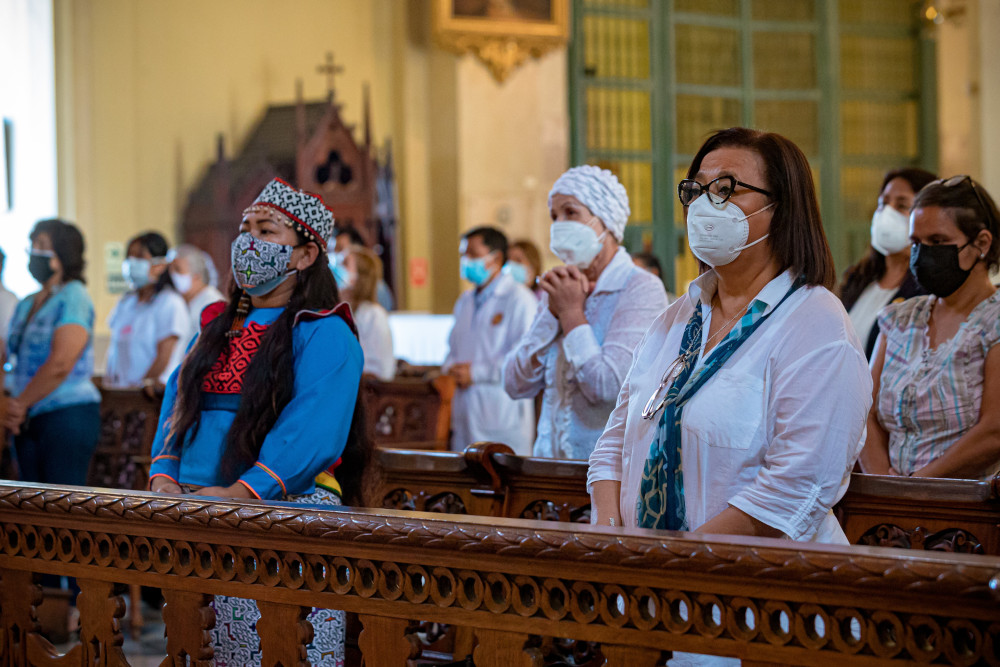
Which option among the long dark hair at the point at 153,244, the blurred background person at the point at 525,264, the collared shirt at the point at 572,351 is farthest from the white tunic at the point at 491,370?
the collared shirt at the point at 572,351

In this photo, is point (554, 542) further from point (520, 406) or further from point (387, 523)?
point (520, 406)

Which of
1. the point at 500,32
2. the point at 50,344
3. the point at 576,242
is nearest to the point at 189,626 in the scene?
the point at 576,242

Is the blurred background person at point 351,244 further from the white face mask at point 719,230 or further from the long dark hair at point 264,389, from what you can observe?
the white face mask at point 719,230

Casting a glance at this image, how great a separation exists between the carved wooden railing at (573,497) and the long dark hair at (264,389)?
8.1 inches

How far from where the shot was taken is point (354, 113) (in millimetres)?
11375

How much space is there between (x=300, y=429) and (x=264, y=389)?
0.14 meters

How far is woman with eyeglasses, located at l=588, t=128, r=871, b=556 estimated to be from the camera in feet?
6.29

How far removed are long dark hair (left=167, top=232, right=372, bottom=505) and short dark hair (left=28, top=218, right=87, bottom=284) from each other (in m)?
2.21

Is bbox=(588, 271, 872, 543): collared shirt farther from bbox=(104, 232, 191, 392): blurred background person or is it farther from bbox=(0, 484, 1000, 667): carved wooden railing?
bbox=(104, 232, 191, 392): blurred background person

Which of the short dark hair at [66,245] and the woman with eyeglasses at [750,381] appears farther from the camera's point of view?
the short dark hair at [66,245]

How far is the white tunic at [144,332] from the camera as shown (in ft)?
21.2

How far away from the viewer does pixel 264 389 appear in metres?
2.58

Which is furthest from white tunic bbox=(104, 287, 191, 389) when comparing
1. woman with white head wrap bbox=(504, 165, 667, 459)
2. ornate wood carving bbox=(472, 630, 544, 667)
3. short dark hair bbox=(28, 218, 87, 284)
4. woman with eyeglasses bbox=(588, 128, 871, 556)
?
ornate wood carving bbox=(472, 630, 544, 667)

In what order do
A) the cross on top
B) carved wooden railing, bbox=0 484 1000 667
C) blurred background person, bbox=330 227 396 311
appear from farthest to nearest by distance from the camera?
the cross on top, blurred background person, bbox=330 227 396 311, carved wooden railing, bbox=0 484 1000 667
